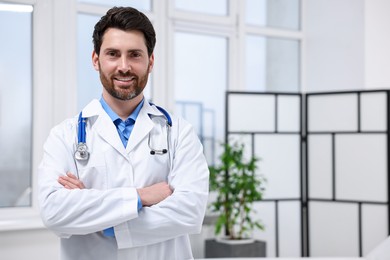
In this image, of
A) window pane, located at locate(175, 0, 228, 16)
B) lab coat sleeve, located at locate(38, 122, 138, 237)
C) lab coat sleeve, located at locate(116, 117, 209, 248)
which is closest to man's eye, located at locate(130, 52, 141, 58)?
lab coat sleeve, located at locate(116, 117, 209, 248)

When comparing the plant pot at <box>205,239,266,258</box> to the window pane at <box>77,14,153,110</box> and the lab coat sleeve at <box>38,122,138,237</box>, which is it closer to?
the window pane at <box>77,14,153,110</box>

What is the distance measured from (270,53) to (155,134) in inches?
146

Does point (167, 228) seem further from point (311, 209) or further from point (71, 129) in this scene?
point (311, 209)

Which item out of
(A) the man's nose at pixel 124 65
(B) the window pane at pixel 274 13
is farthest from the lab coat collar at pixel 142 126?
(B) the window pane at pixel 274 13

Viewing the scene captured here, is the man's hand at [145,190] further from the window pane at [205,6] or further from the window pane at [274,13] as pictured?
the window pane at [274,13]

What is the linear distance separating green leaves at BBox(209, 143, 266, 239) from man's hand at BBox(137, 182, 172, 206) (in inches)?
105

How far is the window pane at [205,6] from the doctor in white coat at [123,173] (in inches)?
121

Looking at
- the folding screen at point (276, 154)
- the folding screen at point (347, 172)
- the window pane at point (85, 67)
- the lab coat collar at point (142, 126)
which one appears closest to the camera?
the lab coat collar at point (142, 126)

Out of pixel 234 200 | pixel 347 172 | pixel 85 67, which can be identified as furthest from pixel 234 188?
pixel 85 67

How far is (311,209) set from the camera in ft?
17.0

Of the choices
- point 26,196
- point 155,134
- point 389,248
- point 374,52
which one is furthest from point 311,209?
point 155,134

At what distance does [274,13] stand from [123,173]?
395 centimetres

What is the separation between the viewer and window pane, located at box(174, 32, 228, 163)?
5043 mm

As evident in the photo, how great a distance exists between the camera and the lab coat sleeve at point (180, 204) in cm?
192
